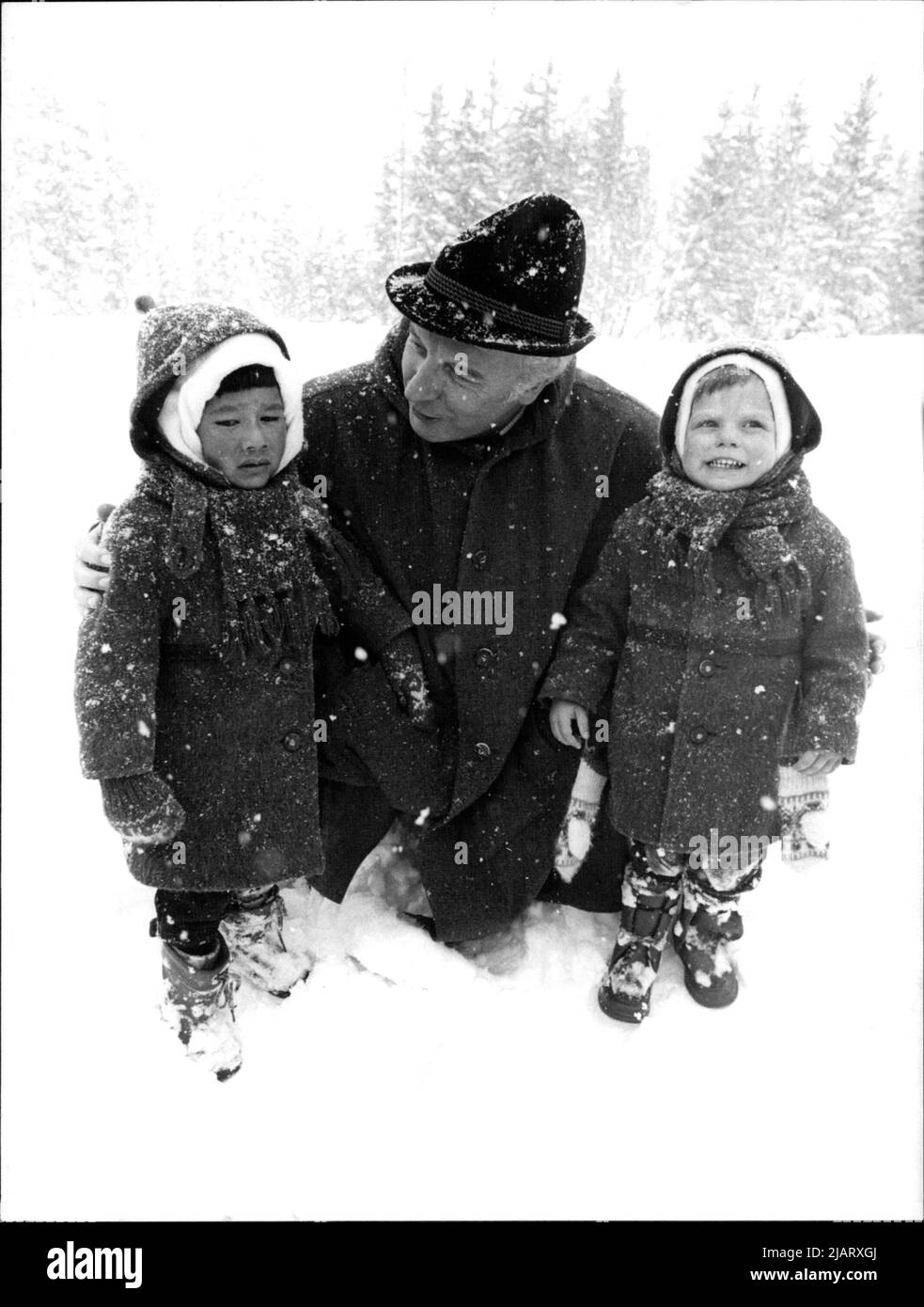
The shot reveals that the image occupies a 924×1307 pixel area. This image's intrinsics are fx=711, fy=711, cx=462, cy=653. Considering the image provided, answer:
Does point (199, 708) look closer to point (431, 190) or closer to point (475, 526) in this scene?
point (475, 526)

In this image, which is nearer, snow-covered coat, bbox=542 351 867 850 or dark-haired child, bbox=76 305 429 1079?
dark-haired child, bbox=76 305 429 1079

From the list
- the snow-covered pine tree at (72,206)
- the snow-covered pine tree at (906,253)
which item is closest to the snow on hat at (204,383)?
the snow-covered pine tree at (72,206)

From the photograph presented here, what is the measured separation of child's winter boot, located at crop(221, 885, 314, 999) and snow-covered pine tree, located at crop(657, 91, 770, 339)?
300 centimetres

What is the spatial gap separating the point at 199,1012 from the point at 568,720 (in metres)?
1.20

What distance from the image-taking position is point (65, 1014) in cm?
193

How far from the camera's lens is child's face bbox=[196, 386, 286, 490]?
156 cm

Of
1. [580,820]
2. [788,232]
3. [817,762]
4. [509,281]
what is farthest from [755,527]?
[788,232]

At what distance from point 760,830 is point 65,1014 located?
191cm

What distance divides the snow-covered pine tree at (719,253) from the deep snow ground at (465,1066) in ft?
7.13

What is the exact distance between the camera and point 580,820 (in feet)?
6.82

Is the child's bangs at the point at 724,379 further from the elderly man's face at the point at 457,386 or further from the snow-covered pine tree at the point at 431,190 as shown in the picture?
the snow-covered pine tree at the point at 431,190

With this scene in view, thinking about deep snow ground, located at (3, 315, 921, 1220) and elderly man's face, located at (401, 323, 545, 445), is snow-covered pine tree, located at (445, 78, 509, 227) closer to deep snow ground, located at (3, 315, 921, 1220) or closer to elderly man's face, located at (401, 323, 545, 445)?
elderly man's face, located at (401, 323, 545, 445)

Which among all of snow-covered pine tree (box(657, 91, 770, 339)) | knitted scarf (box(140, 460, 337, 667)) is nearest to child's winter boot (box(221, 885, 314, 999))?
knitted scarf (box(140, 460, 337, 667))
